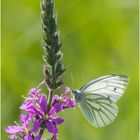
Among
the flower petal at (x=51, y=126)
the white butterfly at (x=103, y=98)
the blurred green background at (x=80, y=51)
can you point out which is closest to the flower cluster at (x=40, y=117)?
the flower petal at (x=51, y=126)

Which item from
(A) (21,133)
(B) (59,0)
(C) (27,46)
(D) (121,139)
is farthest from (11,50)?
(A) (21,133)

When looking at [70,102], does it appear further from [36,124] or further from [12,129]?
[12,129]

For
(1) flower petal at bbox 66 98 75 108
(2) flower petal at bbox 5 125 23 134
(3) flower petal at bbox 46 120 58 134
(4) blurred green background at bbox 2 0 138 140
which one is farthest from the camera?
(4) blurred green background at bbox 2 0 138 140

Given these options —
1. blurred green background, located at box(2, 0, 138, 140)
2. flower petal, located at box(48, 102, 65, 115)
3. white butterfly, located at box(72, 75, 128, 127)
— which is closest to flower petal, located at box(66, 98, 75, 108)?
flower petal, located at box(48, 102, 65, 115)

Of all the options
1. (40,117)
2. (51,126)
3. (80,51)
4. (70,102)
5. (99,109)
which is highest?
(80,51)

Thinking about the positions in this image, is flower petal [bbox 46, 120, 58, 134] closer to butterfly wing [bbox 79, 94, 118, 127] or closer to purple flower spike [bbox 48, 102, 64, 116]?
purple flower spike [bbox 48, 102, 64, 116]

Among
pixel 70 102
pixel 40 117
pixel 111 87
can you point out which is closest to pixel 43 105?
pixel 40 117
